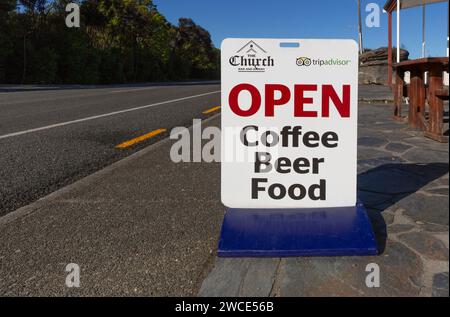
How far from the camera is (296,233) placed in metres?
2.29

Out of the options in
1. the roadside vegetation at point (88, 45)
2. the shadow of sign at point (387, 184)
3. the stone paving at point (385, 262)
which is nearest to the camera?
the stone paving at point (385, 262)

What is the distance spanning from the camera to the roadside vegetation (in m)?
29.1

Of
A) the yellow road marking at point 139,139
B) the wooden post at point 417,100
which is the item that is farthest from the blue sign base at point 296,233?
the wooden post at point 417,100

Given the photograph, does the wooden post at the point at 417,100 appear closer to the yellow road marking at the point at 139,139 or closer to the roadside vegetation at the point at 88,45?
the yellow road marking at the point at 139,139

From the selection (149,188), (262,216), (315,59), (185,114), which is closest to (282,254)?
(262,216)

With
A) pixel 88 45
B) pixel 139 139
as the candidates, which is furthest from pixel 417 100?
pixel 88 45

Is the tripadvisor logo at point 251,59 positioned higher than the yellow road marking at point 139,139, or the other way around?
the tripadvisor logo at point 251,59

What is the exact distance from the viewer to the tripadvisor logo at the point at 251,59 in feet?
8.09

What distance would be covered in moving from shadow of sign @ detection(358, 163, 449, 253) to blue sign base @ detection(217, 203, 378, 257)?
131 mm

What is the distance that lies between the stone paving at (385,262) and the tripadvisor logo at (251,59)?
3.66 ft

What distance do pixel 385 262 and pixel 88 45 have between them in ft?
117

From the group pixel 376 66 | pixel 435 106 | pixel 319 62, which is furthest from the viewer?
pixel 376 66

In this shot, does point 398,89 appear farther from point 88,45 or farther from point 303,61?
point 88,45

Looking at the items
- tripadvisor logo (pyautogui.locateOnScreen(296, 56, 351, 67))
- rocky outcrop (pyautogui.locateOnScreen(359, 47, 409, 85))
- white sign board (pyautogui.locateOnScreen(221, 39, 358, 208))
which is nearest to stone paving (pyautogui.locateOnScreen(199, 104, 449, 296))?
white sign board (pyautogui.locateOnScreen(221, 39, 358, 208))
